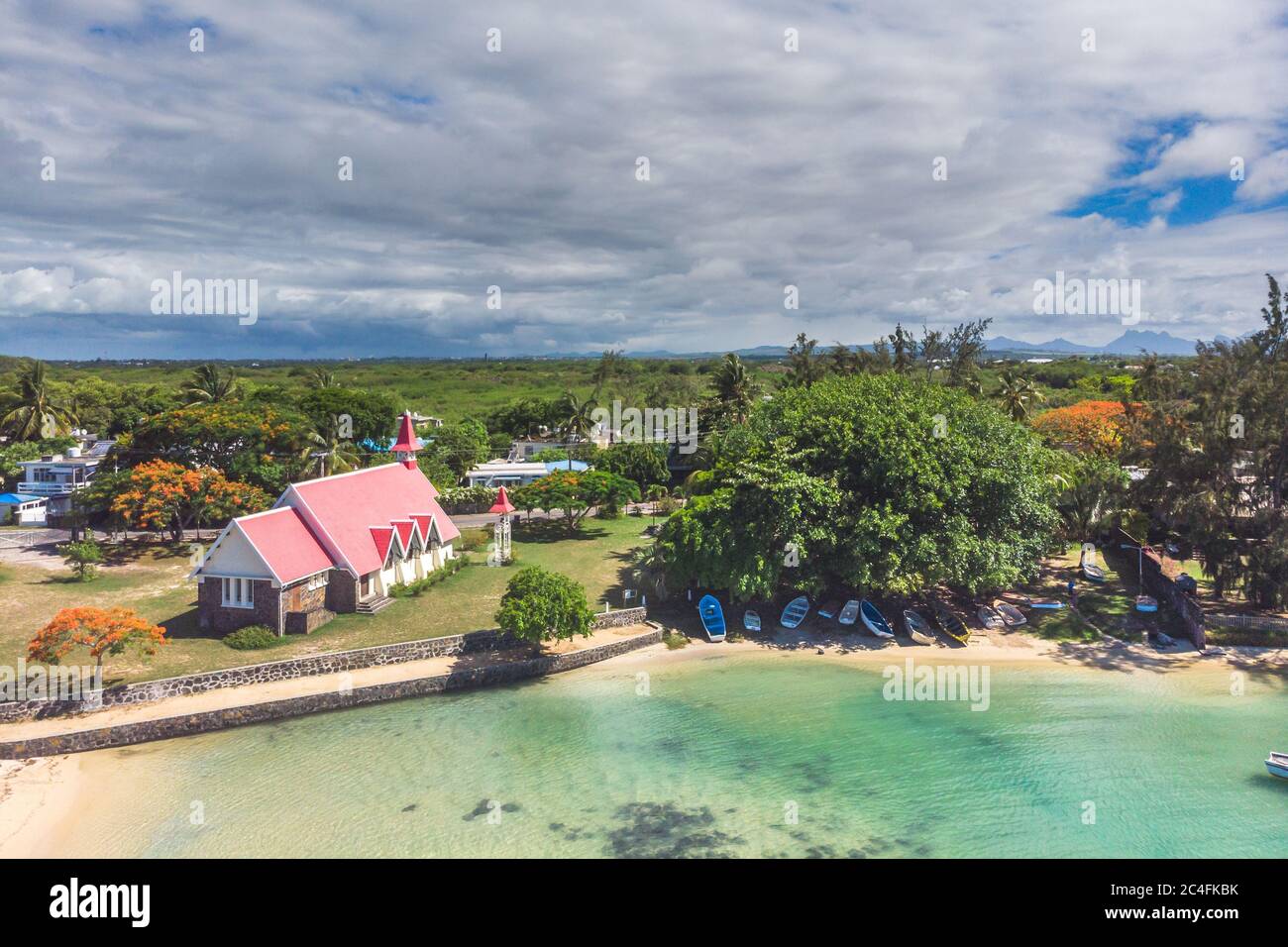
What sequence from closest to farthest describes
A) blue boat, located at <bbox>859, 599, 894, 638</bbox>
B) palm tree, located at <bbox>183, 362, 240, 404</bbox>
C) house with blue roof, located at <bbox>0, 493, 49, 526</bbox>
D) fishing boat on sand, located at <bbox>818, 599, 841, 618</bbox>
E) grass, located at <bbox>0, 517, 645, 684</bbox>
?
grass, located at <bbox>0, 517, 645, 684</bbox>
blue boat, located at <bbox>859, 599, 894, 638</bbox>
fishing boat on sand, located at <bbox>818, 599, 841, 618</bbox>
house with blue roof, located at <bbox>0, 493, 49, 526</bbox>
palm tree, located at <bbox>183, 362, 240, 404</bbox>

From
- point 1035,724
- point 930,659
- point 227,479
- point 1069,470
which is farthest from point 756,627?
point 227,479

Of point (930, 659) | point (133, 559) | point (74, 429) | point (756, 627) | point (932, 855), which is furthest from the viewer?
point (74, 429)

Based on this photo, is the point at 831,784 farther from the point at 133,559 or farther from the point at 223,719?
the point at 133,559

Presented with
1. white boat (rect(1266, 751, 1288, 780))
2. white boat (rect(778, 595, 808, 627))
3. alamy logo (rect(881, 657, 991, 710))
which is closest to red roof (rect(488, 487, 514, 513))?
white boat (rect(778, 595, 808, 627))

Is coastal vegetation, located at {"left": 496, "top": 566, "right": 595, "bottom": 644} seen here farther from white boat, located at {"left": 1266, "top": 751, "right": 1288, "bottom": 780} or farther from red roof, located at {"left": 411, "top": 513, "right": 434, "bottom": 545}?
white boat, located at {"left": 1266, "top": 751, "right": 1288, "bottom": 780}

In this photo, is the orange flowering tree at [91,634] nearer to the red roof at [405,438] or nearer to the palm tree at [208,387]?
the red roof at [405,438]

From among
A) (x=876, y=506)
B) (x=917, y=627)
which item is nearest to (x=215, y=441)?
(x=876, y=506)
